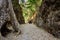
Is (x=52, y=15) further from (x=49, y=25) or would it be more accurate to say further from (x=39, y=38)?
(x=39, y=38)

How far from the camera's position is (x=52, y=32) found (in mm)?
5102

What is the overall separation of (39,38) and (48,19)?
1.16 metres

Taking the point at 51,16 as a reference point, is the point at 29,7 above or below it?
below

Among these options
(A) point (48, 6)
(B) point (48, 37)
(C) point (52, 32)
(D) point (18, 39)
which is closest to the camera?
(D) point (18, 39)

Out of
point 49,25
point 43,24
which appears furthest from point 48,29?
point 43,24

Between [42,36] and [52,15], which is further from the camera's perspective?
[52,15]

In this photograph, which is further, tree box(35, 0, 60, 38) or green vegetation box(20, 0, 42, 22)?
green vegetation box(20, 0, 42, 22)

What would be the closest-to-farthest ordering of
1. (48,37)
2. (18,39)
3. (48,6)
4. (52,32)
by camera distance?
(18,39), (48,37), (52,32), (48,6)

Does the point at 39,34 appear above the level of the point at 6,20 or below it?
below

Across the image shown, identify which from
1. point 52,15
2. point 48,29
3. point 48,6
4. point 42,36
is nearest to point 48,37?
point 42,36

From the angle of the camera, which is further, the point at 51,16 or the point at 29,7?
the point at 29,7

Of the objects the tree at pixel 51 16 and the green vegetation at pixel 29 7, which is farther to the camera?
the green vegetation at pixel 29 7

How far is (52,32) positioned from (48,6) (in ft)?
3.80

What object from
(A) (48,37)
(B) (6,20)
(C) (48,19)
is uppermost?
(B) (6,20)
